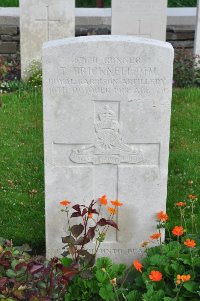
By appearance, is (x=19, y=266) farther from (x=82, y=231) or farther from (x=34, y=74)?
(x=34, y=74)

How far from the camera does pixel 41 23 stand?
829 cm

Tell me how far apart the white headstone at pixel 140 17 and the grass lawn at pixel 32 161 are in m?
0.97

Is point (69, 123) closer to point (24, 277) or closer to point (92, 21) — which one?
point (24, 277)

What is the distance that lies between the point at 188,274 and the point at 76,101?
1.22m

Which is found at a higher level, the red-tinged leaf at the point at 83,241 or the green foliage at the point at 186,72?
the green foliage at the point at 186,72

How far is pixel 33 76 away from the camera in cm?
838

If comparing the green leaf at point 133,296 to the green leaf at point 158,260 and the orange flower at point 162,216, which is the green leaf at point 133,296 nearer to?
the green leaf at point 158,260

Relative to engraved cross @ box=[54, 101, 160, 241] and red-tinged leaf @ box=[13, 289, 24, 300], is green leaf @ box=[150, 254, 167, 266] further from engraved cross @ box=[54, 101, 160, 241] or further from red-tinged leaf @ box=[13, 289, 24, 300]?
red-tinged leaf @ box=[13, 289, 24, 300]

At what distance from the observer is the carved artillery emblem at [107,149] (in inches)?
154

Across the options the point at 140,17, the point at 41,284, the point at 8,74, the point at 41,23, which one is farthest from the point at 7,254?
the point at 8,74

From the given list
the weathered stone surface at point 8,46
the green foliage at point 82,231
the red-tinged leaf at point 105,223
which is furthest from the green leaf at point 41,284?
the weathered stone surface at point 8,46

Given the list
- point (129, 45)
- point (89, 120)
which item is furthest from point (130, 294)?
point (129, 45)

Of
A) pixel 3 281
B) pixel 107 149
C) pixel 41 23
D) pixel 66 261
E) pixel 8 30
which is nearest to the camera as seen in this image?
pixel 3 281

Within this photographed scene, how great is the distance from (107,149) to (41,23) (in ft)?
15.4
